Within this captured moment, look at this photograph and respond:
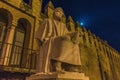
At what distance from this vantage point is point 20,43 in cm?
932

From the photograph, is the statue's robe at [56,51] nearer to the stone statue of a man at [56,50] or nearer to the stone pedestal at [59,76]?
the stone statue of a man at [56,50]

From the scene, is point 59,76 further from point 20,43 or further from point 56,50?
point 20,43

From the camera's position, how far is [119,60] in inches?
887

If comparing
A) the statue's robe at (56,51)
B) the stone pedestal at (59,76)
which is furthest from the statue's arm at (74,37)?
the stone pedestal at (59,76)

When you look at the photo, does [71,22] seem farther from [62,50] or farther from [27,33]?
[62,50]

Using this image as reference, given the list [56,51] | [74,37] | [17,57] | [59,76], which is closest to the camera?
[59,76]

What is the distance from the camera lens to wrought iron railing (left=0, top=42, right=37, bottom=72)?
26.1 ft

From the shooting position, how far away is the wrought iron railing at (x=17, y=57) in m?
7.95

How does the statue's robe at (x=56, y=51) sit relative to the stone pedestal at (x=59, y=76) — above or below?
above

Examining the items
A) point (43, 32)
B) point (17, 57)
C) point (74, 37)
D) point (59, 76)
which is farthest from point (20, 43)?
point (59, 76)

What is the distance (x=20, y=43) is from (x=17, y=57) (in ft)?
3.05

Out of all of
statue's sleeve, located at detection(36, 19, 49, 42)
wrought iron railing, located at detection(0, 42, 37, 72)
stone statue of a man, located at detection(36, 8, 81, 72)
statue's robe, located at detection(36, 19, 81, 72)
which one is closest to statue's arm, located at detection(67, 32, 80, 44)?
stone statue of a man, located at detection(36, 8, 81, 72)

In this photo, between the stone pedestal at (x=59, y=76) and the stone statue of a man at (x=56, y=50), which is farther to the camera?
the stone statue of a man at (x=56, y=50)

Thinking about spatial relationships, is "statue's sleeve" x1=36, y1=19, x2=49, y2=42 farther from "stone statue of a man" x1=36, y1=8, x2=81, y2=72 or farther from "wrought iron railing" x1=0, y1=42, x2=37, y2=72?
"wrought iron railing" x1=0, y1=42, x2=37, y2=72
